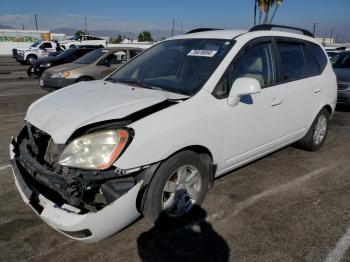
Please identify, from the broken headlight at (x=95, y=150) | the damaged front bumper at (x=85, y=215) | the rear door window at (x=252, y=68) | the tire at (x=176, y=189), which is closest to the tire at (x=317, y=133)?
the rear door window at (x=252, y=68)

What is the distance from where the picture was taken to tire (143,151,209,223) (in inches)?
109

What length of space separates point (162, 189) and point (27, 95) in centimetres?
885

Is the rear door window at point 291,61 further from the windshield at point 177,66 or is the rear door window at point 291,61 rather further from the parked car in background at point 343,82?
the parked car in background at point 343,82

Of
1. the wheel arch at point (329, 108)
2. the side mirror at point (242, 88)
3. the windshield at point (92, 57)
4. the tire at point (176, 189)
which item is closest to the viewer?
the tire at point (176, 189)

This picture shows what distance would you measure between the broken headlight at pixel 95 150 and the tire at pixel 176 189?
1.40 feet

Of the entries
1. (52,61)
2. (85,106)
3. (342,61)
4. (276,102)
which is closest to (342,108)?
(342,61)

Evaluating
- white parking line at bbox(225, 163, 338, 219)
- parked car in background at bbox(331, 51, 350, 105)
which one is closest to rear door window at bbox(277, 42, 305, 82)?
white parking line at bbox(225, 163, 338, 219)

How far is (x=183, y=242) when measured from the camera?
2.93 metres

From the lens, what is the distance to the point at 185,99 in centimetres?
305

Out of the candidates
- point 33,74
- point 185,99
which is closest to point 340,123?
point 185,99

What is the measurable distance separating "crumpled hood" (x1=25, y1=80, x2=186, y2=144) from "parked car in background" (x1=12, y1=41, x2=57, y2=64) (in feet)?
72.8

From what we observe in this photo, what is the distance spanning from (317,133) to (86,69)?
23.1 ft

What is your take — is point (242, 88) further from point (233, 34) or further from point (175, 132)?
point (233, 34)

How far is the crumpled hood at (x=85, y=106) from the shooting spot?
2660 millimetres
